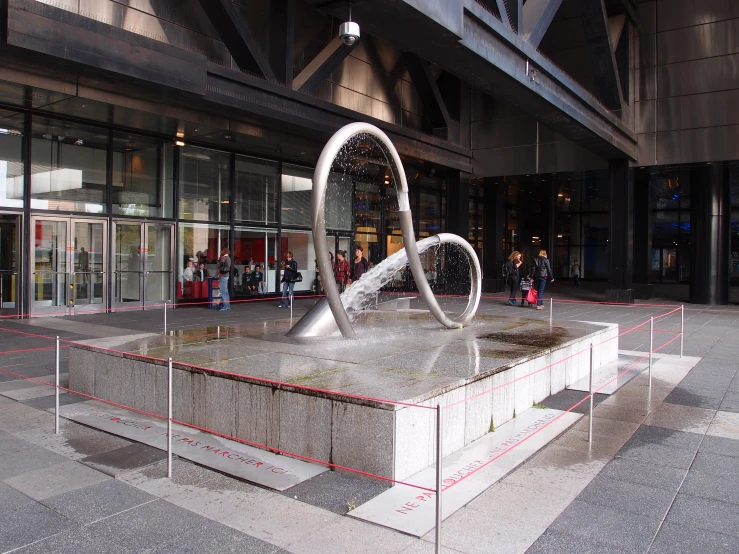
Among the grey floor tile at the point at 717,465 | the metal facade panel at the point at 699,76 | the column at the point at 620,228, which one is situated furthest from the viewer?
the column at the point at 620,228

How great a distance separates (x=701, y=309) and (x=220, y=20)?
18.8 meters

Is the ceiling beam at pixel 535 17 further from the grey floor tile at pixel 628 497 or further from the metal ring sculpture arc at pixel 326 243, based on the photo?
the grey floor tile at pixel 628 497

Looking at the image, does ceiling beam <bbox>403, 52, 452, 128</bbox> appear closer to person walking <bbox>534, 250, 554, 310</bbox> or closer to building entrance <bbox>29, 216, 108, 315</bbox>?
person walking <bbox>534, 250, 554, 310</bbox>

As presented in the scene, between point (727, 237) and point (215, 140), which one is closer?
point (215, 140)

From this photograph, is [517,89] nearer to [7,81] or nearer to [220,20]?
[220,20]

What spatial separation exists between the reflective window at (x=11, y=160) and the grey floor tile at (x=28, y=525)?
42.5 ft

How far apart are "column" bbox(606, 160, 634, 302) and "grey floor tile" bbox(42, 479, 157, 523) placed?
2167 centimetres

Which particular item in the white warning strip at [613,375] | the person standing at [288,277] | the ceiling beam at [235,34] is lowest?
the white warning strip at [613,375]

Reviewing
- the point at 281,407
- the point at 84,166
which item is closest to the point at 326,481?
the point at 281,407

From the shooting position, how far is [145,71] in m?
11.6

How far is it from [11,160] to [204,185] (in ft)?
19.1

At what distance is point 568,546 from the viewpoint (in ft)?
11.9

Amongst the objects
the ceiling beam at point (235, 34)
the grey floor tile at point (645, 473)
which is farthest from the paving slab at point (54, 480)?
the ceiling beam at point (235, 34)

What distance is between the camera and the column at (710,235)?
76.6 ft
